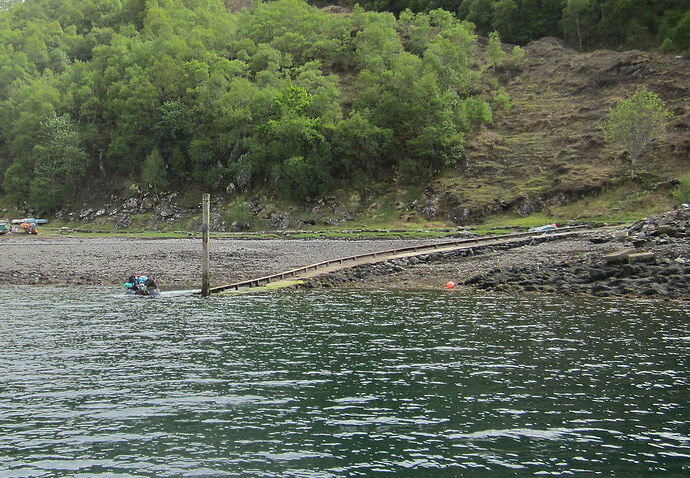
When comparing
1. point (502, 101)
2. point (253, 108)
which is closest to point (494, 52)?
point (502, 101)

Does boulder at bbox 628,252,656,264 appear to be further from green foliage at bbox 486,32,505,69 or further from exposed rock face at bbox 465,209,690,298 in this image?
green foliage at bbox 486,32,505,69

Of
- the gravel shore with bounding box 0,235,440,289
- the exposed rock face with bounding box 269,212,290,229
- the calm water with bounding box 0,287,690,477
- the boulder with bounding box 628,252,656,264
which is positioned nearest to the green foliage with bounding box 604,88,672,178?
the gravel shore with bounding box 0,235,440,289

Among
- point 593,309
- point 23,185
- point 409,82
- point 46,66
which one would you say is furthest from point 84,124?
point 593,309

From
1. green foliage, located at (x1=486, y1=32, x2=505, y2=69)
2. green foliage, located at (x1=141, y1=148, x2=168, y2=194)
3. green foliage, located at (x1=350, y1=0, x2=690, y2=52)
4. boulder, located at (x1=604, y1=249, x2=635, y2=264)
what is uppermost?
green foliage, located at (x1=350, y1=0, x2=690, y2=52)

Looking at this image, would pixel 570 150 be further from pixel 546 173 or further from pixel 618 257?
pixel 618 257

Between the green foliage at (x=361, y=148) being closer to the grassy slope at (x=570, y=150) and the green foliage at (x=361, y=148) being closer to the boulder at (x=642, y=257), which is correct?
the grassy slope at (x=570, y=150)

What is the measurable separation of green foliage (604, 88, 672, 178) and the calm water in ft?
188

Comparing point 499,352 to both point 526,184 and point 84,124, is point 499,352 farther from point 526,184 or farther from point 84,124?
point 84,124

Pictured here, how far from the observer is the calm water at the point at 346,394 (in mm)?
12477

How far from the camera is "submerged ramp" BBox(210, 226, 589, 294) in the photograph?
41.7 m

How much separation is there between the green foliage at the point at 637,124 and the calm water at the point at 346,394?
57404mm

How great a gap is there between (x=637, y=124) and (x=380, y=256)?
4598cm

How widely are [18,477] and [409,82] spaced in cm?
9267

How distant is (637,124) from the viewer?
268 feet
